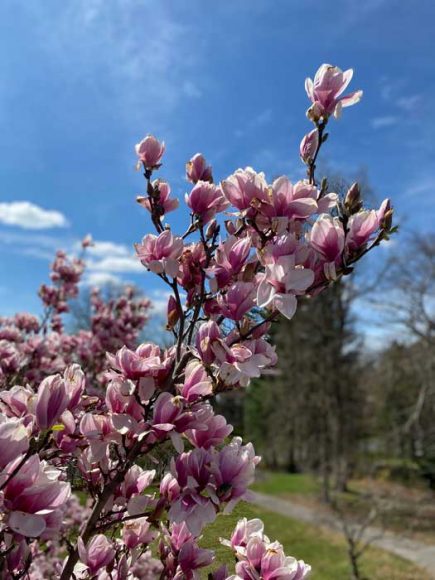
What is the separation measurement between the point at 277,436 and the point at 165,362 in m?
26.7

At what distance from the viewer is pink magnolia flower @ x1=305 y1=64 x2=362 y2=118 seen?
1464mm

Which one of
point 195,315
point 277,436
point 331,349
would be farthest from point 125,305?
point 277,436

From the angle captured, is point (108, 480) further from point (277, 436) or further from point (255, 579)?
point (277, 436)

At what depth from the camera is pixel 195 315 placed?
1490mm

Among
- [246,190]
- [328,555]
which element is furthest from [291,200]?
[328,555]

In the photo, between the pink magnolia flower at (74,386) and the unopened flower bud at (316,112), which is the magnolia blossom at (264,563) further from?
the unopened flower bud at (316,112)

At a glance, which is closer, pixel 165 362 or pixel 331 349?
pixel 165 362

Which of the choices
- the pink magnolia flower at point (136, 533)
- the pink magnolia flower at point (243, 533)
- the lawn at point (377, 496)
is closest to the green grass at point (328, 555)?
the lawn at point (377, 496)

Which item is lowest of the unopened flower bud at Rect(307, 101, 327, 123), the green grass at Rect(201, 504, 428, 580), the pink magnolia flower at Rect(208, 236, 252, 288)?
the green grass at Rect(201, 504, 428, 580)

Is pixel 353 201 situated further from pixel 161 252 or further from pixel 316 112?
pixel 161 252

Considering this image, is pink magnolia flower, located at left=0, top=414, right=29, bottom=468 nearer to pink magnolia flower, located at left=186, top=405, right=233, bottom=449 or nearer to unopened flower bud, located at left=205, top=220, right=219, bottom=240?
pink magnolia flower, located at left=186, top=405, right=233, bottom=449

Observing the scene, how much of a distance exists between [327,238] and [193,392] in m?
0.46

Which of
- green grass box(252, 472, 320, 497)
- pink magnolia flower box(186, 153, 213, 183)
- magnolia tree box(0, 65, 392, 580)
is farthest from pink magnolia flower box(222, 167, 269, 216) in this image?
green grass box(252, 472, 320, 497)

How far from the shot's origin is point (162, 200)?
1604mm
